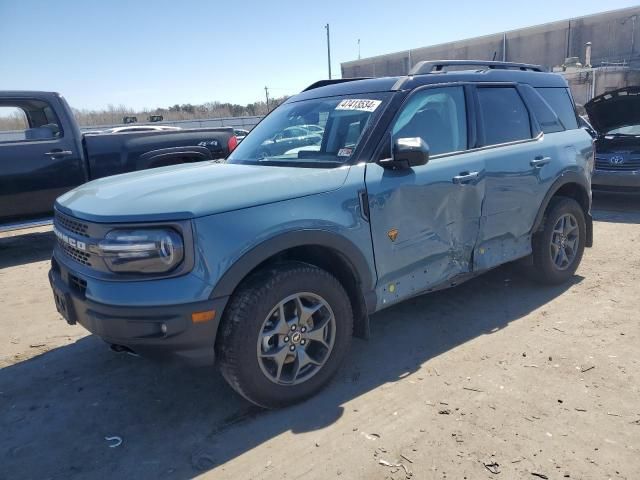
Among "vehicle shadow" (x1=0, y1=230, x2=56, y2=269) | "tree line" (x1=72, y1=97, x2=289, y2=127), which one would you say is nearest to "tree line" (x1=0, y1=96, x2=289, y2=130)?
"tree line" (x1=72, y1=97, x2=289, y2=127)

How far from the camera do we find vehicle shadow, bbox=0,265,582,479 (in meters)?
2.56

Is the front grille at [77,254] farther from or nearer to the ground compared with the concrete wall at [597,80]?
nearer to the ground

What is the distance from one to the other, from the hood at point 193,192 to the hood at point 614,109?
7204 mm

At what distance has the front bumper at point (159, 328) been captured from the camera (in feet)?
8.04

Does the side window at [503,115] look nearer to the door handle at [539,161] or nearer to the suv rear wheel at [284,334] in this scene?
the door handle at [539,161]

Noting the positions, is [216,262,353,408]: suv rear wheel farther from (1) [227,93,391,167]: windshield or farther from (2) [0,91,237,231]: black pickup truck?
(2) [0,91,237,231]: black pickup truck

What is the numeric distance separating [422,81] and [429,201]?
2.98 feet

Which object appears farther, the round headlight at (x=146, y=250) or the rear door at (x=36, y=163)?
the rear door at (x=36, y=163)

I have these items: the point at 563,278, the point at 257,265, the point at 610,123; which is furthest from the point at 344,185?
the point at 610,123

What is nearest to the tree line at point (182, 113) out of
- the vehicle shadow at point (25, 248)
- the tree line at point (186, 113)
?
the tree line at point (186, 113)

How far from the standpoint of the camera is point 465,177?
11.9ft

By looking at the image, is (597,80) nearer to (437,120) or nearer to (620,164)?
(620,164)

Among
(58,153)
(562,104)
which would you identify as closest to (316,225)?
(562,104)

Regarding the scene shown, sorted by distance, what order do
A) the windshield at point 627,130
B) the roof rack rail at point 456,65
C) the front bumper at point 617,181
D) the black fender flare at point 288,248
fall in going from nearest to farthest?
the black fender flare at point 288,248 < the roof rack rail at point 456,65 < the front bumper at point 617,181 < the windshield at point 627,130
